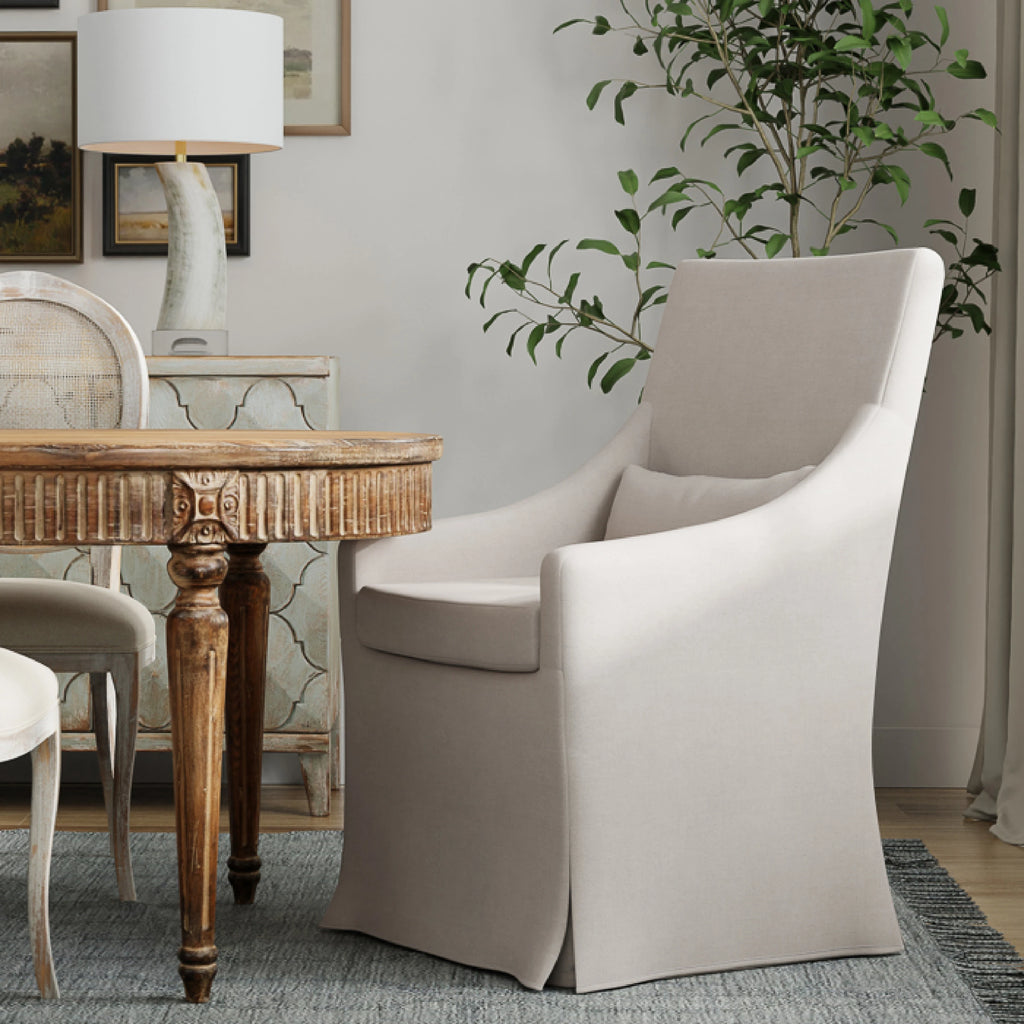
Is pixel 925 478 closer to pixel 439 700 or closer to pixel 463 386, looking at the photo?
pixel 463 386

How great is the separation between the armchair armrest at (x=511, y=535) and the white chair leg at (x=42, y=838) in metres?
0.56

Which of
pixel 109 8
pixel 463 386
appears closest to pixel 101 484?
pixel 463 386

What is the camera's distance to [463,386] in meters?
3.42

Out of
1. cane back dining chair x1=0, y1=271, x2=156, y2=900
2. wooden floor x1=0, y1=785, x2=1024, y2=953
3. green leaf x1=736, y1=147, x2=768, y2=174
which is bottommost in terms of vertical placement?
wooden floor x1=0, y1=785, x2=1024, y2=953

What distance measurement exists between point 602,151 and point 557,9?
0.33 m

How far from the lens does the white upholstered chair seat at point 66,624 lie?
2240 mm

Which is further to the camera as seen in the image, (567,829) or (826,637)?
(826,637)

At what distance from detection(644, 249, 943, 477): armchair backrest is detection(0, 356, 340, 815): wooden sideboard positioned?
2.49 feet

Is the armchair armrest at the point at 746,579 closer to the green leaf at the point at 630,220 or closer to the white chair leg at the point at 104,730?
the white chair leg at the point at 104,730

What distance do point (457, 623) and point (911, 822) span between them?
1.44 metres

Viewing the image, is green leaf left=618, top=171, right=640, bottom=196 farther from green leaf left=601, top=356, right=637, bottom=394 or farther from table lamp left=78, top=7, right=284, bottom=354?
table lamp left=78, top=7, right=284, bottom=354

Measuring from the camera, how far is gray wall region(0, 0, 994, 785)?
3.36m

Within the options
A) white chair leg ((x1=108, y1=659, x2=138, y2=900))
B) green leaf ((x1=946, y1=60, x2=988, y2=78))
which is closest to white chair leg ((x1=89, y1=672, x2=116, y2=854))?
white chair leg ((x1=108, y1=659, x2=138, y2=900))

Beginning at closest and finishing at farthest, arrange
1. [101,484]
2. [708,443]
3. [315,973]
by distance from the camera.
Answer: [101,484] < [315,973] < [708,443]
